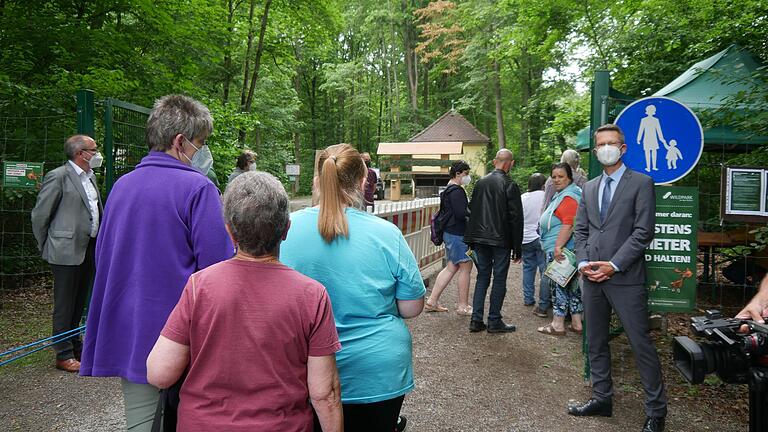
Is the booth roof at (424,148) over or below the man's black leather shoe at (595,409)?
over

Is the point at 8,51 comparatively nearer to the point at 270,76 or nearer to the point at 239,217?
the point at 239,217

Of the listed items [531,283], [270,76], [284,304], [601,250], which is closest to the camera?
[284,304]

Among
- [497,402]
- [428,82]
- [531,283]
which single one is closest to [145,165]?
[497,402]

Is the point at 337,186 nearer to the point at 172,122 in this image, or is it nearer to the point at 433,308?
the point at 172,122

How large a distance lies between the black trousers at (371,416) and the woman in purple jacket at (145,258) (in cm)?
86

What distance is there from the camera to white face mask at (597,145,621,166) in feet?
12.7

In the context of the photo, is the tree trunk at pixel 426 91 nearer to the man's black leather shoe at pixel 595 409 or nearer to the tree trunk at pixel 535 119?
Result: the tree trunk at pixel 535 119

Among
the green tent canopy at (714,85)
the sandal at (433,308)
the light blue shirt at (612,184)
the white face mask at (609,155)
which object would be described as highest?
the green tent canopy at (714,85)

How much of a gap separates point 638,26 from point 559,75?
42.6 ft

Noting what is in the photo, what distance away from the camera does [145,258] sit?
226 cm

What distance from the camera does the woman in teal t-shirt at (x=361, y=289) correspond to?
221 cm

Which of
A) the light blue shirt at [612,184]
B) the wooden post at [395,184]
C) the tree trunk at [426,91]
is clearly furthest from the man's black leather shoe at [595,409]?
the tree trunk at [426,91]

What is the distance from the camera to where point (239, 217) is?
1.81 metres

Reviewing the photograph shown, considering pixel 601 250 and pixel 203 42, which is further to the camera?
pixel 203 42
